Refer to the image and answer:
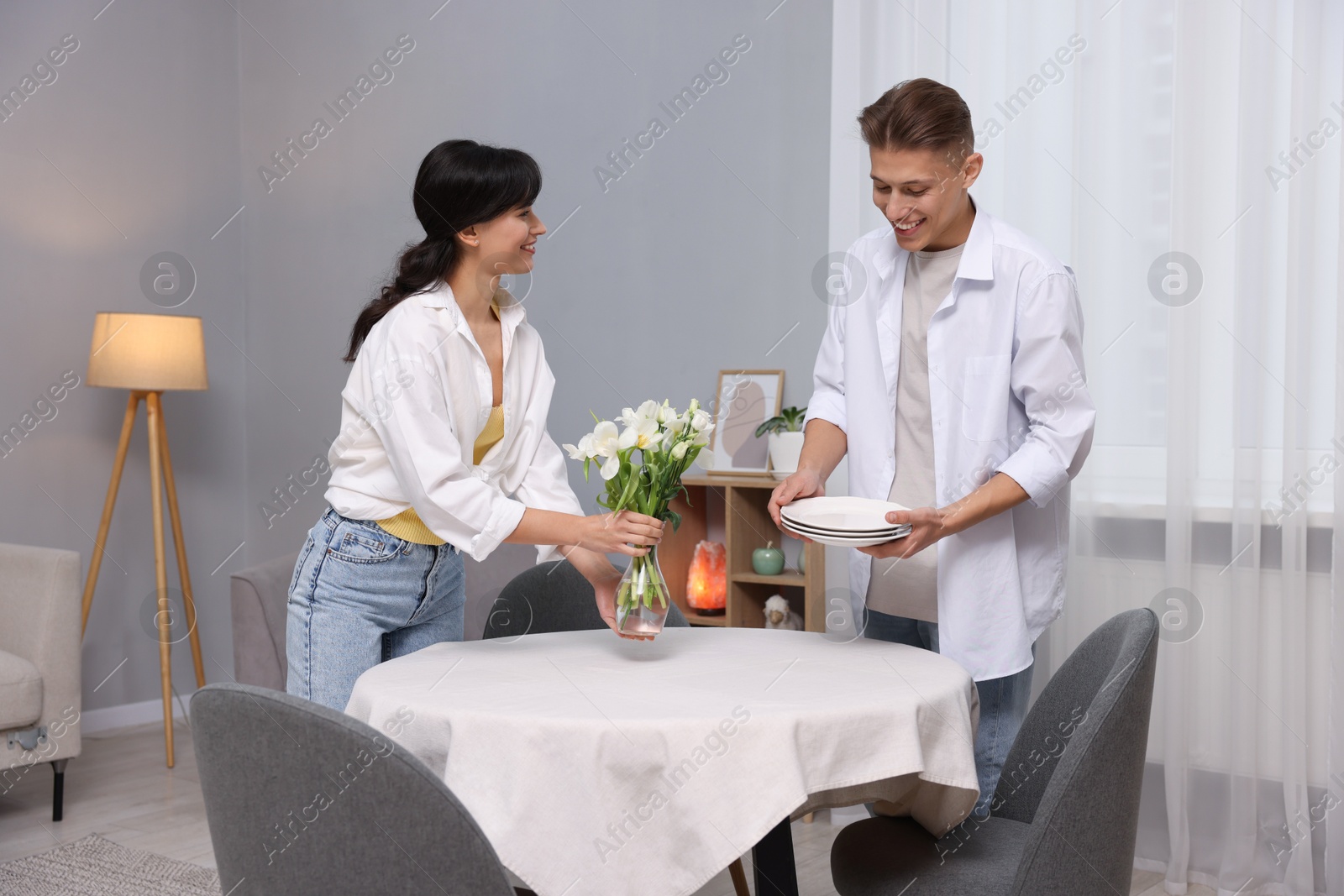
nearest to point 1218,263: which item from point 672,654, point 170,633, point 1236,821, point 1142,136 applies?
point 1142,136

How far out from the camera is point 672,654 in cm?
175

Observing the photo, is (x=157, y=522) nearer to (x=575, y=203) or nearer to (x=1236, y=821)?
(x=575, y=203)

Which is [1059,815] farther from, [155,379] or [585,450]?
→ [155,379]

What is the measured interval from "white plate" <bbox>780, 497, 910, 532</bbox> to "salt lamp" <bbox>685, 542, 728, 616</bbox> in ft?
5.58

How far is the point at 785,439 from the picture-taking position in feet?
10.8

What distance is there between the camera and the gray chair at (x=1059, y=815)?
134 cm

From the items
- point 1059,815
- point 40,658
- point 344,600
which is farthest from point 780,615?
point 40,658

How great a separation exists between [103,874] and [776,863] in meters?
2.11

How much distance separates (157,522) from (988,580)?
10.9ft

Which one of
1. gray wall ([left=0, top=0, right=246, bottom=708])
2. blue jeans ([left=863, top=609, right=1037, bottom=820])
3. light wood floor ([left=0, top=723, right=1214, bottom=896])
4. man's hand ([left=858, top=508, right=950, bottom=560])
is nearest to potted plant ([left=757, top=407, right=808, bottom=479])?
light wood floor ([left=0, top=723, right=1214, bottom=896])

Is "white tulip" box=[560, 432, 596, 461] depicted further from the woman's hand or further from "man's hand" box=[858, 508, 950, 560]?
"man's hand" box=[858, 508, 950, 560]

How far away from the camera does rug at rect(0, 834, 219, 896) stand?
2793mm

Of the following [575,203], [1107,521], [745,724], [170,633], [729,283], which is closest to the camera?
[745,724]

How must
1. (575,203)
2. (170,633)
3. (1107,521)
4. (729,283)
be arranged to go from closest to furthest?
(1107,521) < (729,283) < (575,203) < (170,633)
